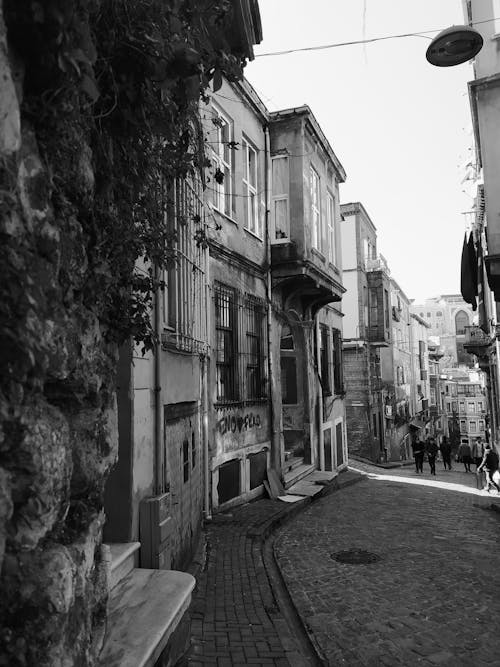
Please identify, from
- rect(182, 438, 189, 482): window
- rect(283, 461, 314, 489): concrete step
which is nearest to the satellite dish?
rect(182, 438, 189, 482): window

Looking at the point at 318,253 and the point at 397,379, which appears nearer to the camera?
the point at 318,253

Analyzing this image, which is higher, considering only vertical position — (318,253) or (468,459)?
(318,253)

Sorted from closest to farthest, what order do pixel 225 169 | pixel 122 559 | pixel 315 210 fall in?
pixel 122 559, pixel 225 169, pixel 315 210

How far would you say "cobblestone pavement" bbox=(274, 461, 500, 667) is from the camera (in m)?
5.21

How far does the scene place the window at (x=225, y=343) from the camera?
1094 cm

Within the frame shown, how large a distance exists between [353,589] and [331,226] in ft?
43.0

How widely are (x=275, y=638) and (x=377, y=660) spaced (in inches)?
38.9

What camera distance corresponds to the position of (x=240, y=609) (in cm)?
598

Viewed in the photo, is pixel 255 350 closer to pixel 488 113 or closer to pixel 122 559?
pixel 488 113

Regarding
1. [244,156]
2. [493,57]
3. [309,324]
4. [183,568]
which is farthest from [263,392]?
[493,57]

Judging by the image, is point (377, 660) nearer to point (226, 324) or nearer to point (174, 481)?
point (174, 481)

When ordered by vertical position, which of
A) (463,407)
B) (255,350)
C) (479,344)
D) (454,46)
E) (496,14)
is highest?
(496,14)

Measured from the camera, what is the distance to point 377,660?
492 centimetres

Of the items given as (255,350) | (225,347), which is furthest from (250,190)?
(225,347)
